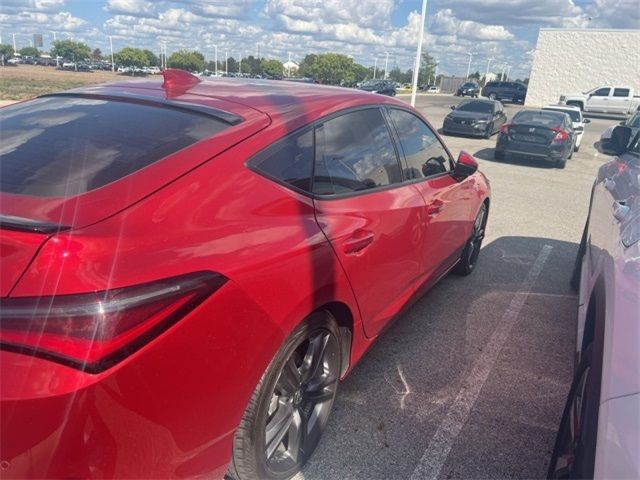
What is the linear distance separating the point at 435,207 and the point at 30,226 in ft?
8.30

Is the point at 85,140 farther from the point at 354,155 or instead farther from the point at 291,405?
the point at 291,405

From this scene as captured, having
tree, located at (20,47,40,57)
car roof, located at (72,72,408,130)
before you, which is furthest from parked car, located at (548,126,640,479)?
tree, located at (20,47,40,57)

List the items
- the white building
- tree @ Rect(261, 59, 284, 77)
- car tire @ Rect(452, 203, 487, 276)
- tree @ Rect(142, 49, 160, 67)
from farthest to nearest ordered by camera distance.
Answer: tree @ Rect(142, 49, 160, 67), tree @ Rect(261, 59, 284, 77), the white building, car tire @ Rect(452, 203, 487, 276)

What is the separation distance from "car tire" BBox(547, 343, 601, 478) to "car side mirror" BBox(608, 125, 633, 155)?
2.42 m

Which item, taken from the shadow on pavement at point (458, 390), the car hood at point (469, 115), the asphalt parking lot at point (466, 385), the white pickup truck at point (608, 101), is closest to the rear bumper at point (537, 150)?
the car hood at point (469, 115)

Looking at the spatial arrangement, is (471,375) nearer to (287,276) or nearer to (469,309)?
(469,309)

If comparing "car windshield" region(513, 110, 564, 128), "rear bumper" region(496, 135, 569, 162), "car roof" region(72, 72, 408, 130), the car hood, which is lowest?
"rear bumper" region(496, 135, 569, 162)

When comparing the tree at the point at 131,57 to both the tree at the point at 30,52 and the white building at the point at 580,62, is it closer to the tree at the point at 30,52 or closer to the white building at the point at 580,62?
the tree at the point at 30,52

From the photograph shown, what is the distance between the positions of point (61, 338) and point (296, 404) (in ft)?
4.08

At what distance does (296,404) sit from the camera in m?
2.34

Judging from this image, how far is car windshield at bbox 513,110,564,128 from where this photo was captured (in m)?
13.9

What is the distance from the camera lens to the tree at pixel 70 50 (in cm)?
9632

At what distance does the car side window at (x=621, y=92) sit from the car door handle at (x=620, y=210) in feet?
131

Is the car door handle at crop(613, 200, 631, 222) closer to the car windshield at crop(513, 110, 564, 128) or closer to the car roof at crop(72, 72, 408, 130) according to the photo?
the car roof at crop(72, 72, 408, 130)
